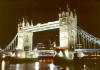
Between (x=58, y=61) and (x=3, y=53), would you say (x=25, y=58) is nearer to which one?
(x=3, y=53)

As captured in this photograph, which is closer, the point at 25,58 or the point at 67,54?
the point at 67,54

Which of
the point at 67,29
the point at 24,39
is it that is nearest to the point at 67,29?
the point at 67,29

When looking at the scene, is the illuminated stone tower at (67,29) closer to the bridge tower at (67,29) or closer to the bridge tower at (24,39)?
the bridge tower at (67,29)

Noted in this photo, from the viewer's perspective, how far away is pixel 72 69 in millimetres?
12633

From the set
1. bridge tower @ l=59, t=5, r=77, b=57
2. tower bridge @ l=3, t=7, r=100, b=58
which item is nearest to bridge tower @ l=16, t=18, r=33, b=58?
tower bridge @ l=3, t=7, r=100, b=58

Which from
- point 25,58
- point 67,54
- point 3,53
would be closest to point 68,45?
point 67,54

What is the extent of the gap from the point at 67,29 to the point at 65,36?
53 centimetres

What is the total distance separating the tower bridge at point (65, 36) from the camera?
17.0 m

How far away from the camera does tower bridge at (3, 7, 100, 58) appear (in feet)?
55.6

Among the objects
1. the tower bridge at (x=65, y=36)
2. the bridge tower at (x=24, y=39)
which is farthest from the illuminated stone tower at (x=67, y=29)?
the bridge tower at (x=24, y=39)

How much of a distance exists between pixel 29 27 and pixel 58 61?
19.6 ft

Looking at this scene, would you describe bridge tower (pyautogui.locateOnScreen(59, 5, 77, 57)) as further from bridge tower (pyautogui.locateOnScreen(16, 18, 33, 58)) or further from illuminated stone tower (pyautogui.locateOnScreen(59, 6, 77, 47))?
bridge tower (pyautogui.locateOnScreen(16, 18, 33, 58))

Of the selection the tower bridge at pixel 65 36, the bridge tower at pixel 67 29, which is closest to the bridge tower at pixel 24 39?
the tower bridge at pixel 65 36

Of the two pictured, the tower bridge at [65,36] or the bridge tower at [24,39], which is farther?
the bridge tower at [24,39]
